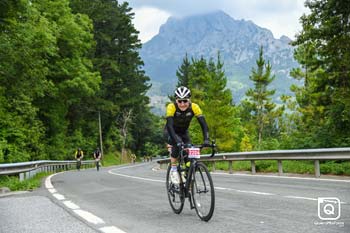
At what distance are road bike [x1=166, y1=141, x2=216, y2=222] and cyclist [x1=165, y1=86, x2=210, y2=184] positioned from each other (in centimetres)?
15

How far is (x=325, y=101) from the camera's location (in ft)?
69.2

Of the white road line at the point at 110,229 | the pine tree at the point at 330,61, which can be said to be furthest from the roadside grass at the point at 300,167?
the white road line at the point at 110,229

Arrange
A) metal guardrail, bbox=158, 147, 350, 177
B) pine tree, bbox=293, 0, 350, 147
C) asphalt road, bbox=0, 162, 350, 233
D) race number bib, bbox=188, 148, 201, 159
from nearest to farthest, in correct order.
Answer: asphalt road, bbox=0, 162, 350, 233, race number bib, bbox=188, 148, 201, 159, metal guardrail, bbox=158, 147, 350, 177, pine tree, bbox=293, 0, 350, 147

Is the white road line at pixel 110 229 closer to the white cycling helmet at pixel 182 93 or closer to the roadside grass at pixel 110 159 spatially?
the white cycling helmet at pixel 182 93

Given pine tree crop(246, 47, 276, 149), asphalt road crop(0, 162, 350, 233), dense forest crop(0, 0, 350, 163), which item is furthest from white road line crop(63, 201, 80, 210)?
A: pine tree crop(246, 47, 276, 149)

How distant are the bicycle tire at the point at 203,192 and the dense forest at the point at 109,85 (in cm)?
1249

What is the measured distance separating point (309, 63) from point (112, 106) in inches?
1459

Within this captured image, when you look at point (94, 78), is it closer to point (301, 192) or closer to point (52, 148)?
point (52, 148)

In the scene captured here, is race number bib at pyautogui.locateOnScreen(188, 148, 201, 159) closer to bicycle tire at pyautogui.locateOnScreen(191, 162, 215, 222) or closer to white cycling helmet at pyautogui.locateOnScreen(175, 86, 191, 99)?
bicycle tire at pyautogui.locateOnScreen(191, 162, 215, 222)

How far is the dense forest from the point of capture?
19719 millimetres

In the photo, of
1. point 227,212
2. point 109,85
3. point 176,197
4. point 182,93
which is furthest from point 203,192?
point 109,85

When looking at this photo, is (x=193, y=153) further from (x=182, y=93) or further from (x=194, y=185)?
(x=182, y=93)

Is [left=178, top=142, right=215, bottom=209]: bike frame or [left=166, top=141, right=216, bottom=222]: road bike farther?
[left=178, top=142, right=215, bottom=209]: bike frame

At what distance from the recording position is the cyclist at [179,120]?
6.88 metres
